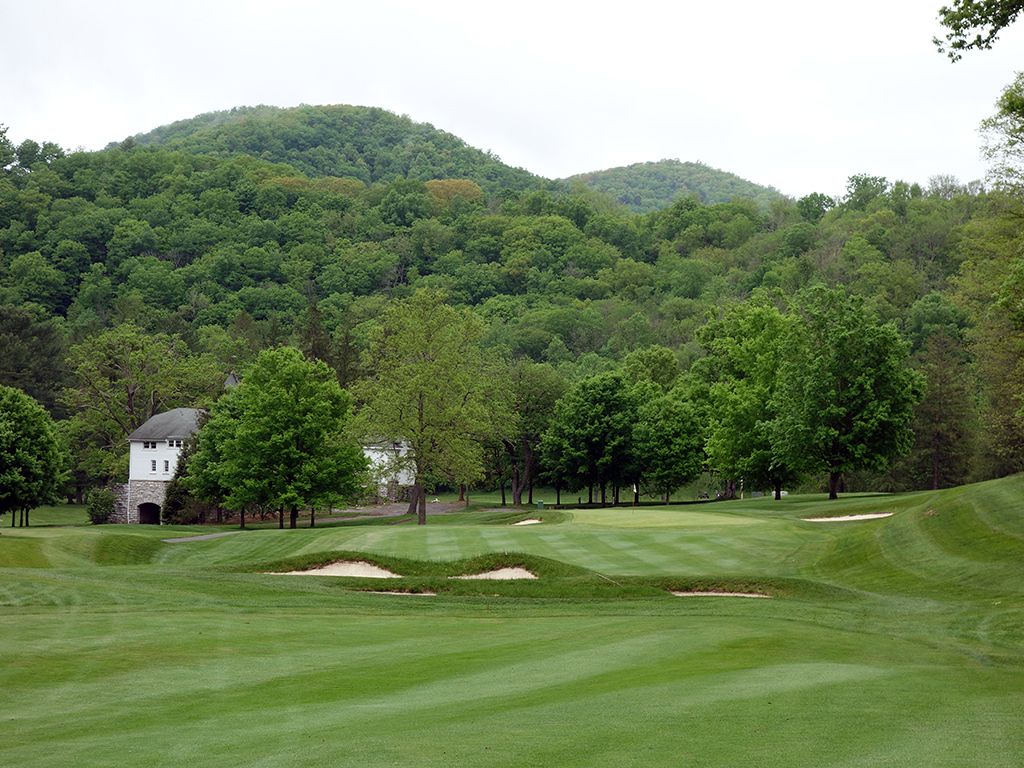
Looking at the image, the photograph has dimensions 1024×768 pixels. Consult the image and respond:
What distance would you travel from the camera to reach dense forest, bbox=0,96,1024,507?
8175cm

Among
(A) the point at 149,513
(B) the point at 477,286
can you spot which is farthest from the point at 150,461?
(B) the point at 477,286

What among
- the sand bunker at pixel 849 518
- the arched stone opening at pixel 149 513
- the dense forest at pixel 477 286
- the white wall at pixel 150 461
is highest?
the dense forest at pixel 477 286

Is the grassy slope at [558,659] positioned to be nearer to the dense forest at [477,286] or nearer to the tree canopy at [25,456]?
the dense forest at [477,286]

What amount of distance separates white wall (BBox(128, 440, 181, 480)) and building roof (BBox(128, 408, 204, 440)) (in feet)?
A: 1.88

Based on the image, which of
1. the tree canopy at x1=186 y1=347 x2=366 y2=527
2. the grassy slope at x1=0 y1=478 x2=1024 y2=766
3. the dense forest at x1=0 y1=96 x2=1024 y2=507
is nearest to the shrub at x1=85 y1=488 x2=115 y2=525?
the dense forest at x1=0 y1=96 x2=1024 y2=507

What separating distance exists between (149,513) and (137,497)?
6.47 ft

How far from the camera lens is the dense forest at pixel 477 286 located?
8175cm

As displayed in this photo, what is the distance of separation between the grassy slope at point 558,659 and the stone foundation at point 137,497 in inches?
2227

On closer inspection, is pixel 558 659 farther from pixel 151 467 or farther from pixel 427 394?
pixel 151 467

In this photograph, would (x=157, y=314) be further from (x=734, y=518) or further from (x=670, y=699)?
(x=670, y=699)

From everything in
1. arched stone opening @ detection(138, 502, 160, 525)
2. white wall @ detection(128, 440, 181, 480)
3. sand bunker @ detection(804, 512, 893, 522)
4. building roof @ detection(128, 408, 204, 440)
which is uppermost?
building roof @ detection(128, 408, 204, 440)

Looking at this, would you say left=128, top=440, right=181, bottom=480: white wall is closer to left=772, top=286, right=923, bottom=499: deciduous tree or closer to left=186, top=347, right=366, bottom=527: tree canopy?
left=186, top=347, right=366, bottom=527: tree canopy

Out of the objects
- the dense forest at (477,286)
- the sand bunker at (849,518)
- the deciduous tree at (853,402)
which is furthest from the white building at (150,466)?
the sand bunker at (849,518)

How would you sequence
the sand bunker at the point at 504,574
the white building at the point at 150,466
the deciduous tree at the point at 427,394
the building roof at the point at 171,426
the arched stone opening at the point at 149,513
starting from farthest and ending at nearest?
the arched stone opening at the point at 149,513, the white building at the point at 150,466, the building roof at the point at 171,426, the deciduous tree at the point at 427,394, the sand bunker at the point at 504,574
